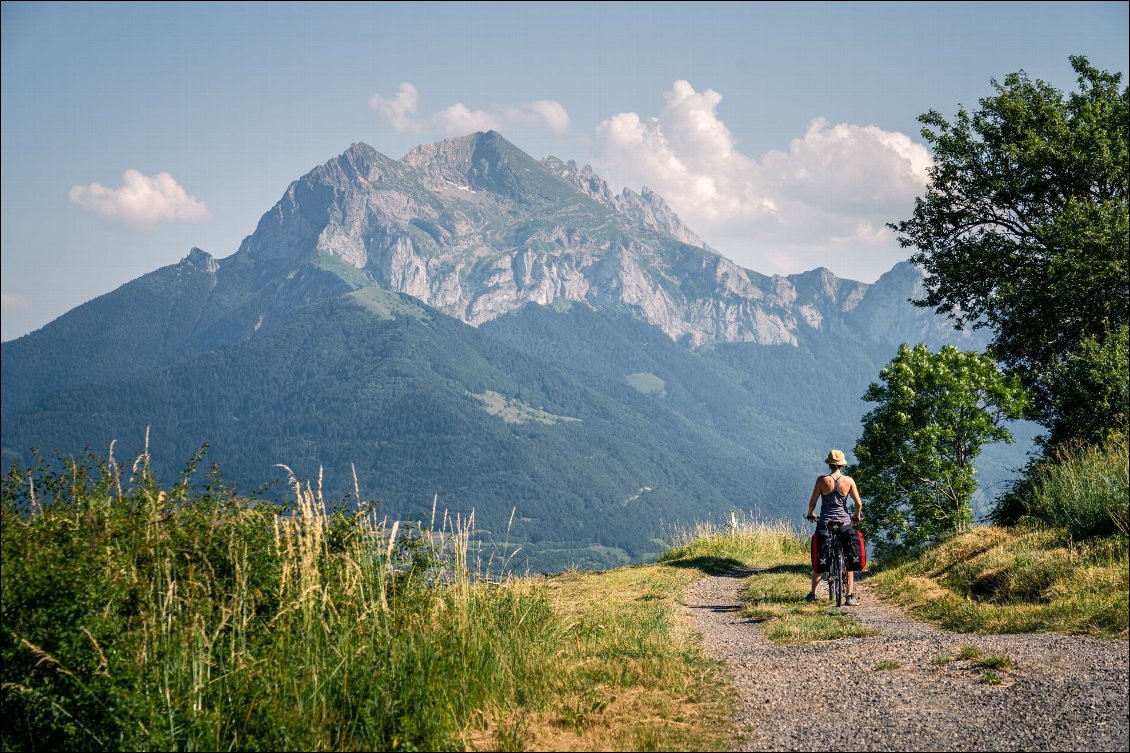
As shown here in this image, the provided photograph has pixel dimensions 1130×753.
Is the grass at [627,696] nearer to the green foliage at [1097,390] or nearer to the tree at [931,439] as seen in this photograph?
the tree at [931,439]

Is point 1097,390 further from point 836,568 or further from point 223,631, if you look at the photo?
point 223,631

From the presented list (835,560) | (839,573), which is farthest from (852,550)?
(839,573)

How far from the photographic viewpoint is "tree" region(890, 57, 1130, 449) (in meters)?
18.0

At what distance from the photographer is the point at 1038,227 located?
20.5 metres

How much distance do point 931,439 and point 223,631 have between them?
1485 centimetres

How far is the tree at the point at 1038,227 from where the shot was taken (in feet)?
59.1

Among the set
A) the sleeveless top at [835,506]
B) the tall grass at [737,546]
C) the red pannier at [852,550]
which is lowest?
the tall grass at [737,546]

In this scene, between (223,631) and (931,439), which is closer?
(223,631)

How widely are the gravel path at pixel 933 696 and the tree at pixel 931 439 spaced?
9134mm

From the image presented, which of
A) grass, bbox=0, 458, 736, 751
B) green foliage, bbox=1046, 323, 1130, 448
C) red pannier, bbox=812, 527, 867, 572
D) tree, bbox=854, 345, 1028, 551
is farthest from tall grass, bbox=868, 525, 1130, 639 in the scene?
grass, bbox=0, 458, 736, 751

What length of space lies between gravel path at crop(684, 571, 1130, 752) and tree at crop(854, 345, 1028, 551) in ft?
30.0

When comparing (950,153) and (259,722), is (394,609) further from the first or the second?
(950,153)

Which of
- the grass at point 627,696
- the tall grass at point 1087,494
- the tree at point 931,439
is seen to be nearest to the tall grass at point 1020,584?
the tall grass at point 1087,494

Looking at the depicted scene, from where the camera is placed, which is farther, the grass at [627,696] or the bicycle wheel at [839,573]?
the bicycle wheel at [839,573]
